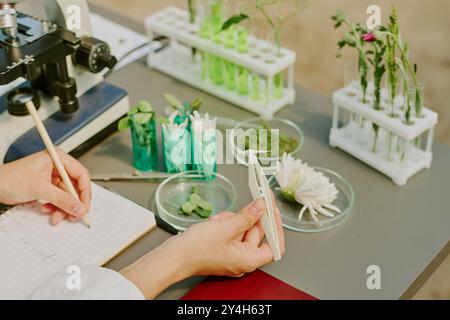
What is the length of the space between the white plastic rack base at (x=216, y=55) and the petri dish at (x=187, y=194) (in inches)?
11.8

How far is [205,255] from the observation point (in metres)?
1.21

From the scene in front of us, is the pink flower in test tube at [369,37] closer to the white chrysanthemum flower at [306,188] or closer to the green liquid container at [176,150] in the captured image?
the white chrysanthemum flower at [306,188]

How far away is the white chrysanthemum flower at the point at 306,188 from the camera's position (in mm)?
1379

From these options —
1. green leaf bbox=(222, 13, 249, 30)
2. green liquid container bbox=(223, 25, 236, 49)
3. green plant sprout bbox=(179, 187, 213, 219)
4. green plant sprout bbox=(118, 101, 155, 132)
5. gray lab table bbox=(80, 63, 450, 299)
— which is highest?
green leaf bbox=(222, 13, 249, 30)

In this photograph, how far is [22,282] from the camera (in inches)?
47.8

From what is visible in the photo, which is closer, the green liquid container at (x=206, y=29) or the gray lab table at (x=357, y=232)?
the gray lab table at (x=357, y=232)

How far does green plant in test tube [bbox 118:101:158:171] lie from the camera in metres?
1.46

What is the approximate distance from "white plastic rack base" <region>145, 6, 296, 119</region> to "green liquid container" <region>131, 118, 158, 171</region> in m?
0.32

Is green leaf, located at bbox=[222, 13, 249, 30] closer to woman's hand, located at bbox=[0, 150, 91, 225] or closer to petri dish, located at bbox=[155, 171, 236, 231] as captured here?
petri dish, located at bbox=[155, 171, 236, 231]

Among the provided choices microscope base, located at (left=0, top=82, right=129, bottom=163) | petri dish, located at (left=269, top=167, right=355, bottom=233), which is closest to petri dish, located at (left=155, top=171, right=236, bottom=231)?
petri dish, located at (left=269, top=167, right=355, bottom=233)

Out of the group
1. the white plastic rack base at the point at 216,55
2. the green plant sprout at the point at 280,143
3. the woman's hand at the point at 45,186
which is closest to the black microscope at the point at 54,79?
the woman's hand at the point at 45,186

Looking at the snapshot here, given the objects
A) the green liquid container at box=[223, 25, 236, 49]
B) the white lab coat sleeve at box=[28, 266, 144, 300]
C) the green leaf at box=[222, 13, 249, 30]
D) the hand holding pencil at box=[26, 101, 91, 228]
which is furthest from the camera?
the green liquid container at box=[223, 25, 236, 49]

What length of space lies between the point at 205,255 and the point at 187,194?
0.90ft
